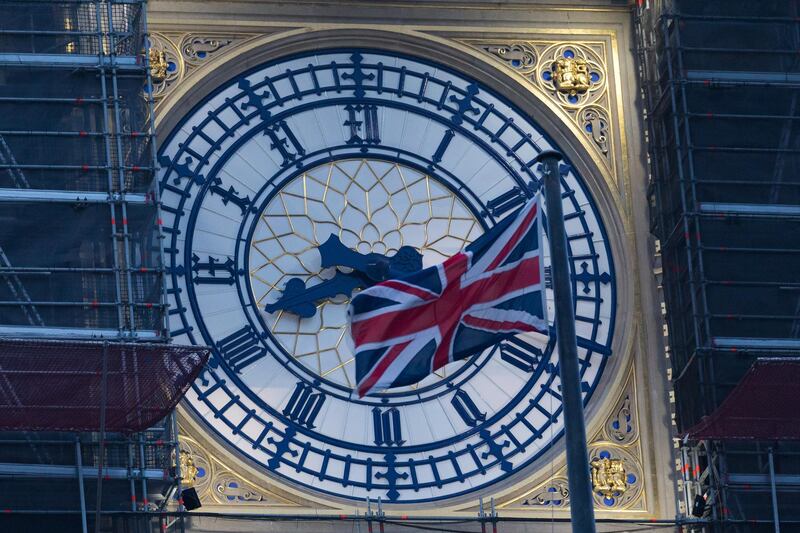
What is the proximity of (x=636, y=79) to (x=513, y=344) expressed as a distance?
9.96ft

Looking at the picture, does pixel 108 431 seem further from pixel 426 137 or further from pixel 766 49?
pixel 766 49

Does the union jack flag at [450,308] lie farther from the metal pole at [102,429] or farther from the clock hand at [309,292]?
the clock hand at [309,292]

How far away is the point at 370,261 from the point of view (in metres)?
19.5

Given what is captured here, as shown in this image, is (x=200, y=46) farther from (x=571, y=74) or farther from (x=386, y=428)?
→ (x=386, y=428)

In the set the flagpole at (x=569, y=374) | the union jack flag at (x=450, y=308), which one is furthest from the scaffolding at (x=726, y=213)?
the flagpole at (x=569, y=374)

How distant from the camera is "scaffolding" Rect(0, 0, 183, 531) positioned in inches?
703

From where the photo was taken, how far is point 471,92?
2052 cm

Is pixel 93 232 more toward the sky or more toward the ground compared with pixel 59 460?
more toward the sky

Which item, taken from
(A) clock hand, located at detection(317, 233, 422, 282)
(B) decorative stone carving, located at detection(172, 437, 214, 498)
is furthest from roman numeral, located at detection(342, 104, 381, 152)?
(B) decorative stone carving, located at detection(172, 437, 214, 498)

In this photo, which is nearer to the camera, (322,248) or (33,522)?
(33,522)

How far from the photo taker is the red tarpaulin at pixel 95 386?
683 inches

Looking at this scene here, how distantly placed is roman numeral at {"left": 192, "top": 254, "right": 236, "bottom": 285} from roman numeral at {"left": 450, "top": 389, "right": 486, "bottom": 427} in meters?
2.21

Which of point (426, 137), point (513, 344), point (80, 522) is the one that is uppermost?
point (426, 137)

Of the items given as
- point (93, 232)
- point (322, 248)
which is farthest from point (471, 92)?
point (93, 232)
